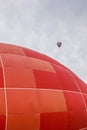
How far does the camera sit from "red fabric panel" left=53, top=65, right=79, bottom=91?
1579 cm

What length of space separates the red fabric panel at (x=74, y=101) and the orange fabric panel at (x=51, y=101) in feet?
1.13

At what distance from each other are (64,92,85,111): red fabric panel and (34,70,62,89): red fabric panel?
0.71 meters

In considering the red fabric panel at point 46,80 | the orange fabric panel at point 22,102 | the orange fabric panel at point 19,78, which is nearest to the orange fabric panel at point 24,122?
the orange fabric panel at point 22,102

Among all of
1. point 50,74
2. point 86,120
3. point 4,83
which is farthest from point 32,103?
point 86,120

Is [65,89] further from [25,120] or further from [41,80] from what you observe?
[25,120]


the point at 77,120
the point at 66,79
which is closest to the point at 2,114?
the point at 77,120

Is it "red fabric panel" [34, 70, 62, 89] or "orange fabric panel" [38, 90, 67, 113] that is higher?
"red fabric panel" [34, 70, 62, 89]

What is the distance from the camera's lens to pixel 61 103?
1472cm

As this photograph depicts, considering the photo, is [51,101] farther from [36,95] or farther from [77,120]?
[77,120]

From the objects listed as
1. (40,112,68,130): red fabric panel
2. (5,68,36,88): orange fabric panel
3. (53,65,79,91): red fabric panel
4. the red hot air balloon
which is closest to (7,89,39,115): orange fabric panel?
the red hot air balloon

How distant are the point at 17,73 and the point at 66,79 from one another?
3.33m

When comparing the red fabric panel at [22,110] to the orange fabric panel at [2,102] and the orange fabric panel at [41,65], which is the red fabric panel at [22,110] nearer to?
the orange fabric panel at [2,102]

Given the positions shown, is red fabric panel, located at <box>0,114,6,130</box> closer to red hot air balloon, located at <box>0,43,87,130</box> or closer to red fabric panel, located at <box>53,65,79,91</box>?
red hot air balloon, located at <box>0,43,87,130</box>

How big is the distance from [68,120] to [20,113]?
2854mm
